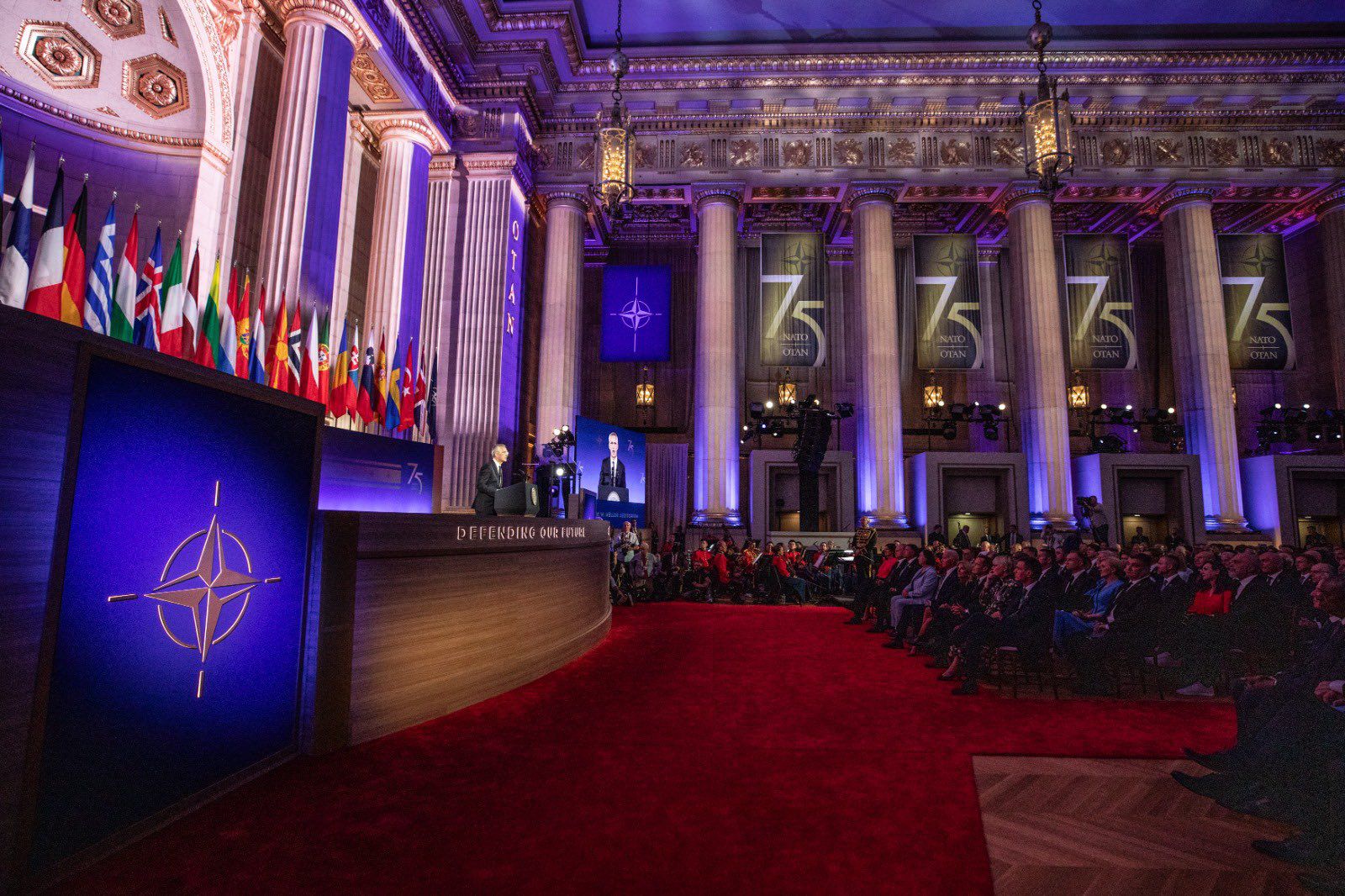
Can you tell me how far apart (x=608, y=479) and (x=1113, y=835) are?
12.7 metres

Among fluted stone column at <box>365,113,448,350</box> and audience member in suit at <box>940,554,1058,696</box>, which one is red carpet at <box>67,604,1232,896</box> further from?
fluted stone column at <box>365,113,448,350</box>

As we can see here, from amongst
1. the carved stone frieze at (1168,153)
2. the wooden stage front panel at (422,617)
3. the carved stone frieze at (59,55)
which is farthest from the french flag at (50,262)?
the carved stone frieze at (1168,153)

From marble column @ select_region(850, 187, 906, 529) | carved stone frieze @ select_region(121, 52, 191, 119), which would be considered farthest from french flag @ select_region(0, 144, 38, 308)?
marble column @ select_region(850, 187, 906, 529)

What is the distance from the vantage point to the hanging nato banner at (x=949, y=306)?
53.4ft

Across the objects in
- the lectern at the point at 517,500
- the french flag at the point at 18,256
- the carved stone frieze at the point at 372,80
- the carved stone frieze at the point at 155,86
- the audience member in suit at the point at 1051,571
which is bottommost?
the audience member in suit at the point at 1051,571

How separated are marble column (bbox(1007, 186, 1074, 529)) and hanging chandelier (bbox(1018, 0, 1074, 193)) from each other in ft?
32.8

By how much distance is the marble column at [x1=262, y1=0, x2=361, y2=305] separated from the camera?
8453 mm

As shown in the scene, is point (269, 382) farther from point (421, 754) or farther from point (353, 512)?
point (421, 754)

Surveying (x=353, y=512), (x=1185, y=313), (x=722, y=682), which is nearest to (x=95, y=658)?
(x=353, y=512)

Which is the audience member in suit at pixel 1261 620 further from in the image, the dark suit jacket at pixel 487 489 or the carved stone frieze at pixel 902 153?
the carved stone frieze at pixel 902 153

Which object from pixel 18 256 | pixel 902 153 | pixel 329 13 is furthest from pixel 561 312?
pixel 18 256

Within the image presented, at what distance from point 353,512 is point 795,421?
591 inches

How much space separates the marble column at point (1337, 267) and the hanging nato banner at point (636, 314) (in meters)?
16.9

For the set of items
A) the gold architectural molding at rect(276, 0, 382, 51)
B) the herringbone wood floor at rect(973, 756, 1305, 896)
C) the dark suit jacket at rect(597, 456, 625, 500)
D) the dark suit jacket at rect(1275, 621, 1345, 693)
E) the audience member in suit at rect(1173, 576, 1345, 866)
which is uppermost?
the gold architectural molding at rect(276, 0, 382, 51)
